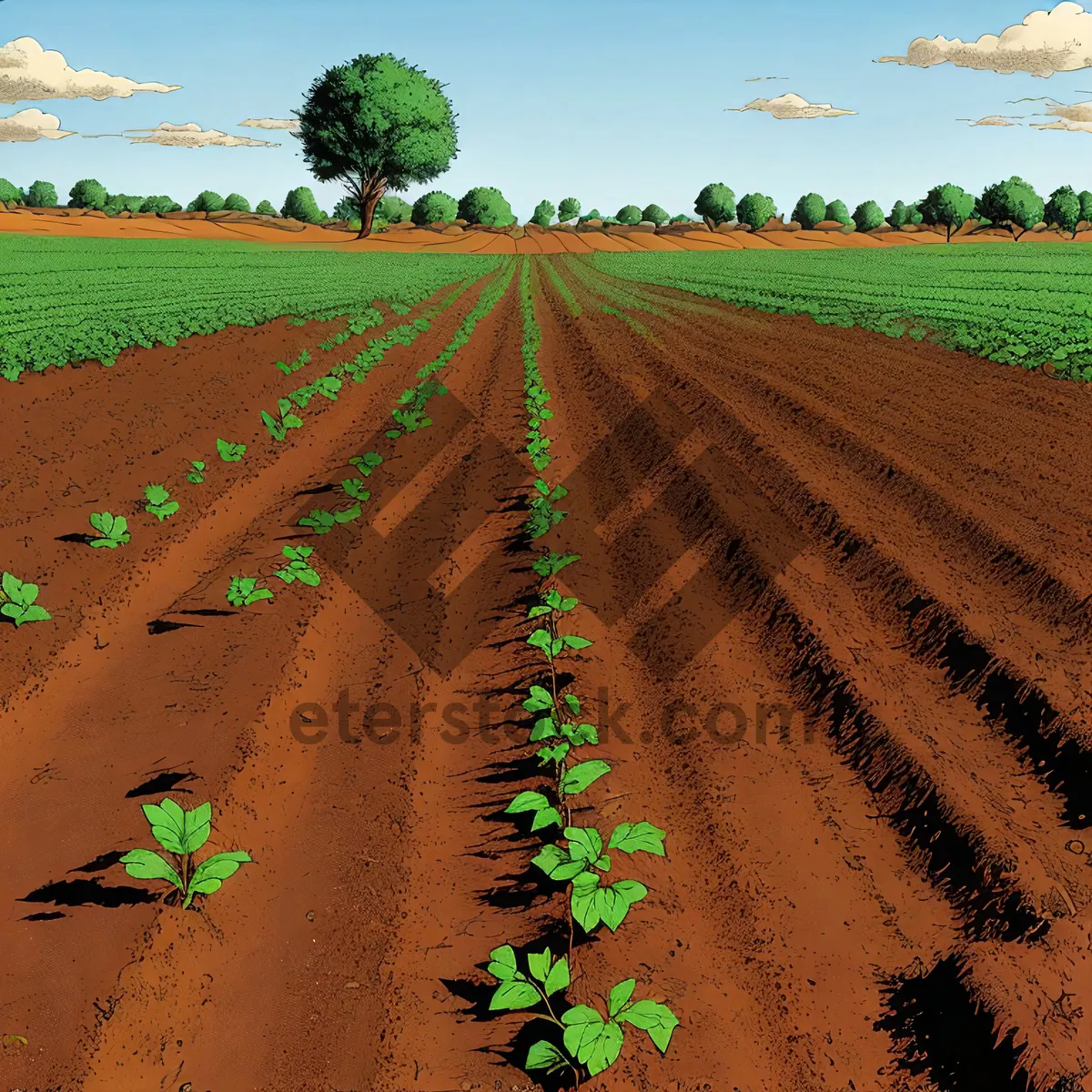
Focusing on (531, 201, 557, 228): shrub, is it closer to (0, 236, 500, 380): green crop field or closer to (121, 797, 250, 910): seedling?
(0, 236, 500, 380): green crop field

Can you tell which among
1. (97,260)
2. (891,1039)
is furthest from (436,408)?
(97,260)

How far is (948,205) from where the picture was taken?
105m

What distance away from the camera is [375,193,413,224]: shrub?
154m

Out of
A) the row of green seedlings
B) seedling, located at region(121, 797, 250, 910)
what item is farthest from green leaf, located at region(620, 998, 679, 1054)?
seedling, located at region(121, 797, 250, 910)

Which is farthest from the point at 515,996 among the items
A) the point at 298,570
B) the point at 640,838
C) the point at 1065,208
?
the point at 1065,208

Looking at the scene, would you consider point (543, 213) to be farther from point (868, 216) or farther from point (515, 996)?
point (515, 996)

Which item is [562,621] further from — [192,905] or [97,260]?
[97,260]

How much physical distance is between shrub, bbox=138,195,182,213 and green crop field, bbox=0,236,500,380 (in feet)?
372

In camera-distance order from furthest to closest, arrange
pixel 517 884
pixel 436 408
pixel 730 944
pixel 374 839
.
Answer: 1. pixel 436 408
2. pixel 374 839
3. pixel 517 884
4. pixel 730 944

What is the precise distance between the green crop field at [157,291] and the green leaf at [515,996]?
13.4 metres

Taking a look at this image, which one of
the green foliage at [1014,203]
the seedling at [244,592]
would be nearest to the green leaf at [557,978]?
the seedling at [244,592]

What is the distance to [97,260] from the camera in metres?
43.3

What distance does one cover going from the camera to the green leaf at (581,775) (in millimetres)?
4117

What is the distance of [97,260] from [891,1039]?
53284 millimetres
